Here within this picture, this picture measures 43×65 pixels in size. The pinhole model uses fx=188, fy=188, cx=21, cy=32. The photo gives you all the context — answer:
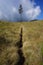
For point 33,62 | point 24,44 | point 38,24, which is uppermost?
point 38,24

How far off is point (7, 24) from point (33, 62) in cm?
2886

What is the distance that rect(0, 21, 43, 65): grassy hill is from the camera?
56.4 meters

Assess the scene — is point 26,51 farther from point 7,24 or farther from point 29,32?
point 7,24

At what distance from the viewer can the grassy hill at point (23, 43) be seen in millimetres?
56356

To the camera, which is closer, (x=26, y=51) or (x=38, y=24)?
(x=26, y=51)

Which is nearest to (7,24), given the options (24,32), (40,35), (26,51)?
(24,32)

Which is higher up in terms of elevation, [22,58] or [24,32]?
[24,32]

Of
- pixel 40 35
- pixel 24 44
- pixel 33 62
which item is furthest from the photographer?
pixel 40 35

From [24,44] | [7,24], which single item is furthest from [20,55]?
[7,24]

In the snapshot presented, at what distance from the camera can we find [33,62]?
5531 centimetres

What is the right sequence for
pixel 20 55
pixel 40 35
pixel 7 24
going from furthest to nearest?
pixel 7 24
pixel 40 35
pixel 20 55

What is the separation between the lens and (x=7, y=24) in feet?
261

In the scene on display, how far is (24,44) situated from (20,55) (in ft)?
17.9

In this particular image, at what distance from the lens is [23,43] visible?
2505 inches
